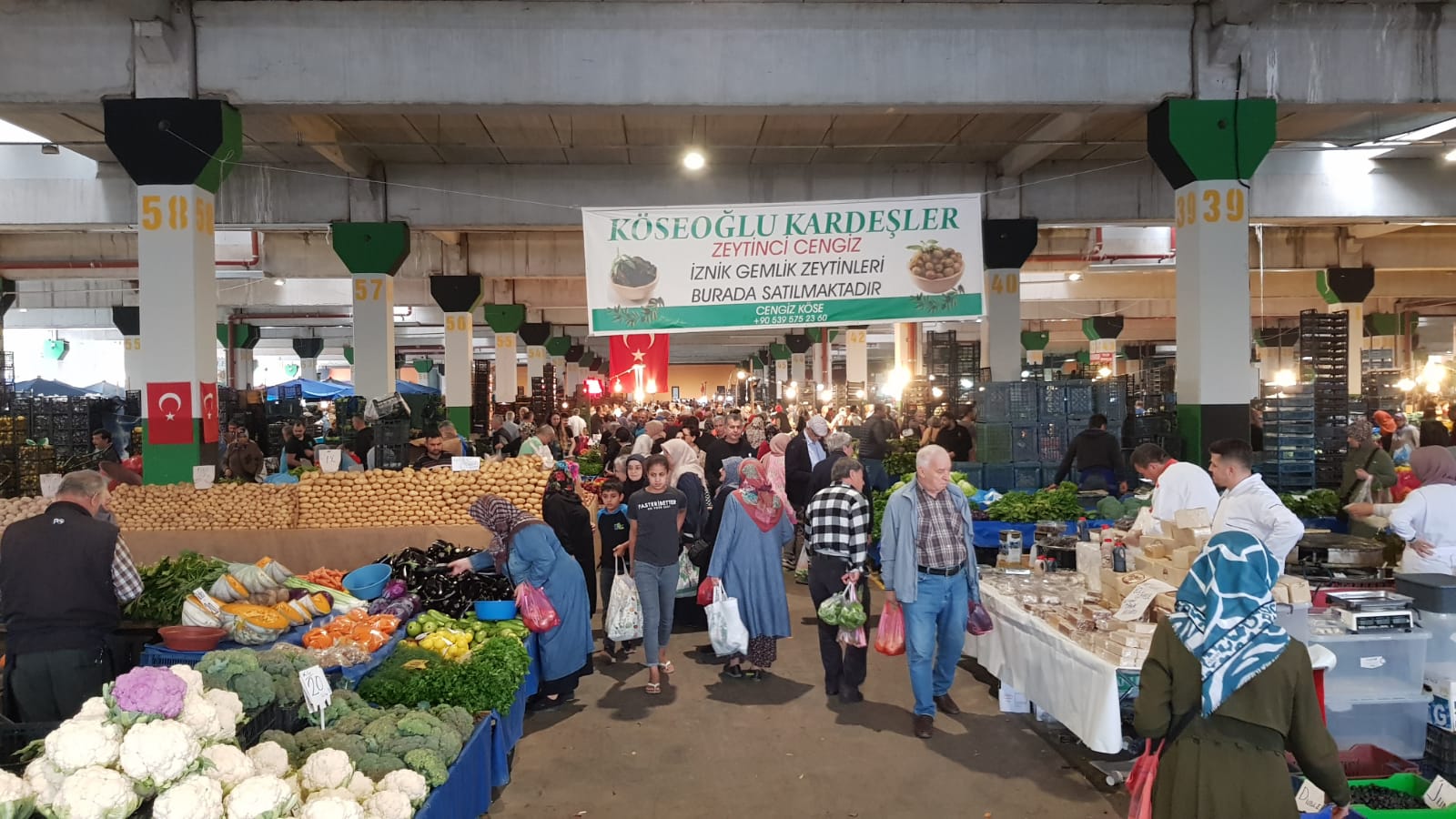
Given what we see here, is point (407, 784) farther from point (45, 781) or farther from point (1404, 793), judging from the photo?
point (1404, 793)

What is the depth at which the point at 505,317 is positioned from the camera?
78.4ft

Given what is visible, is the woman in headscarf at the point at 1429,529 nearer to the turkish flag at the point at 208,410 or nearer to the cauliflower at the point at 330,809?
the cauliflower at the point at 330,809

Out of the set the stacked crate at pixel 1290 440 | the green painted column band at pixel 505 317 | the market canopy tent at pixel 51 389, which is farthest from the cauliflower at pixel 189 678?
the market canopy tent at pixel 51 389

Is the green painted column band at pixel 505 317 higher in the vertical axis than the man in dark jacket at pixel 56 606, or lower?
higher

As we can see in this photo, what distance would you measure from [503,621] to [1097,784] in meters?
3.56

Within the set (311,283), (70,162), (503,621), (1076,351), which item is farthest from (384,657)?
(1076,351)

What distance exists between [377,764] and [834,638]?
371 cm

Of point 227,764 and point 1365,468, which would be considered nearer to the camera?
point 227,764

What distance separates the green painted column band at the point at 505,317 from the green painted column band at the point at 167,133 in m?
15.4

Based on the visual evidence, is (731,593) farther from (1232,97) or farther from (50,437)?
(50,437)

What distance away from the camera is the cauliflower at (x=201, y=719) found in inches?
121

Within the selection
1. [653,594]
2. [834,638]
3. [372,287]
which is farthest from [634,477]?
[372,287]

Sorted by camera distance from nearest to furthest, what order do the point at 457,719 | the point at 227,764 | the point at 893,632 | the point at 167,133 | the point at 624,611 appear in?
the point at 227,764
the point at 457,719
the point at 893,632
the point at 624,611
the point at 167,133

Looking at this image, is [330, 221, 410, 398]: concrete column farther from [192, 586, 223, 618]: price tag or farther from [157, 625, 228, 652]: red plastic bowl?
[157, 625, 228, 652]: red plastic bowl
